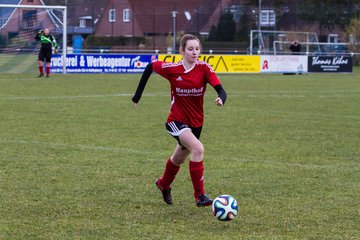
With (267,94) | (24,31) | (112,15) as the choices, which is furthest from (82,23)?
(267,94)

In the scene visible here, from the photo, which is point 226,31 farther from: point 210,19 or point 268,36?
point 268,36

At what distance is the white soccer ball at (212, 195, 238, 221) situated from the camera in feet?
20.9

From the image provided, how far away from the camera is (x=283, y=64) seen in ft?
Result: 117

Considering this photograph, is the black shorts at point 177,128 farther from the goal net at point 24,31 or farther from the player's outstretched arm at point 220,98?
the goal net at point 24,31

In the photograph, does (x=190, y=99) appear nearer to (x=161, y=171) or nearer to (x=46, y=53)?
(x=161, y=171)

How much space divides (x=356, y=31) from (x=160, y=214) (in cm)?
4243

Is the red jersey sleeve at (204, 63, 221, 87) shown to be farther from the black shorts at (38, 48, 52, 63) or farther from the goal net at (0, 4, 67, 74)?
the goal net at (0, 4, 67, 74)

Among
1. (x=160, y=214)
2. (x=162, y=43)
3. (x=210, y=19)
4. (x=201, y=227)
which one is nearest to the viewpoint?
(x=201, y=227)

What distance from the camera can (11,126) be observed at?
13.5 m

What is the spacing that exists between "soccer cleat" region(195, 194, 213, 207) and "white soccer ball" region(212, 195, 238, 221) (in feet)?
1.47

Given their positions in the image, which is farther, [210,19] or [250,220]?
[210,19]

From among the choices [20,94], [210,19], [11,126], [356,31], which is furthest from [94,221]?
[210,19]

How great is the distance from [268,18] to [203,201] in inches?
2202

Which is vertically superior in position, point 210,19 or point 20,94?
point 210,19
